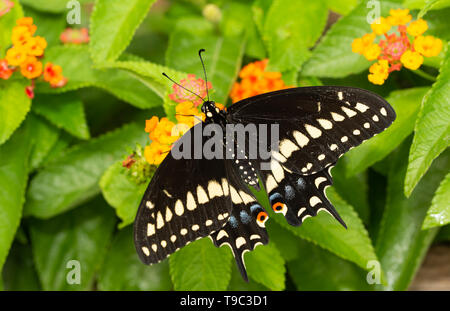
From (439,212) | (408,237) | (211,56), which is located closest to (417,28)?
(439,212)

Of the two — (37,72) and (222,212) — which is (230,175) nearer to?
(222,212)

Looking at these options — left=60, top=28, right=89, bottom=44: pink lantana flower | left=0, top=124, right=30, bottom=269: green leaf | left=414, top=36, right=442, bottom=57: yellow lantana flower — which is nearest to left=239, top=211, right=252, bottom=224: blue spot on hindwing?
left=414, top=36, right=442, bottom=57: yellow lantana flower

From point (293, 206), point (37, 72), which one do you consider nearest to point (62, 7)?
point (37, 72)

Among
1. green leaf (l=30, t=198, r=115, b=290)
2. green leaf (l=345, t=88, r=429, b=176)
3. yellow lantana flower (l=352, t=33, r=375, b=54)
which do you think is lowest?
green leaf (l=30, t=198, r=115, b=290)

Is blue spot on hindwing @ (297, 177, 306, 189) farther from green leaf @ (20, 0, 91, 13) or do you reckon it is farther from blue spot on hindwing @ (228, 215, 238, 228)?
green leaf @ (20, 0, 91, 13)

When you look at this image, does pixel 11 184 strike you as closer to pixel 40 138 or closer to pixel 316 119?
pixel 40 138

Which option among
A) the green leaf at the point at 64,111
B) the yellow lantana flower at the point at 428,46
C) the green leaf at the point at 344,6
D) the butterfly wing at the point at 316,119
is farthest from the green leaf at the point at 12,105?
the yellow lantana flower at the point at 428,46
